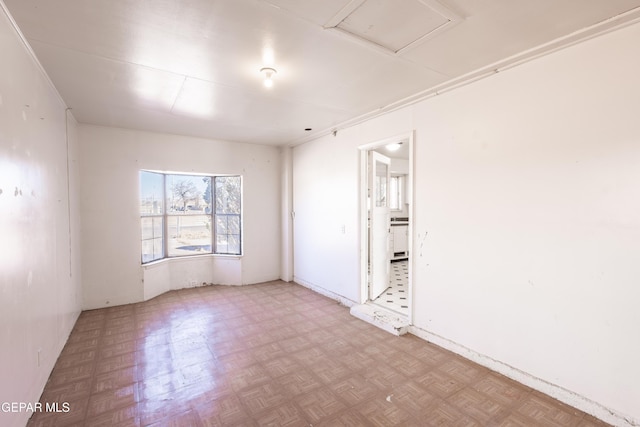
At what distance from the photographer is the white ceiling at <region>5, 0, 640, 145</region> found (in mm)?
1729

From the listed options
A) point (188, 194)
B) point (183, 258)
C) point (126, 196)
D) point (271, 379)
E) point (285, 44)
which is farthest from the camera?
point (188, 194)

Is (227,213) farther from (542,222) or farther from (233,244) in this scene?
(542,222)

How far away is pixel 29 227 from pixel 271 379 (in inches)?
84.5

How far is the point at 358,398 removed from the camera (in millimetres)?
2230

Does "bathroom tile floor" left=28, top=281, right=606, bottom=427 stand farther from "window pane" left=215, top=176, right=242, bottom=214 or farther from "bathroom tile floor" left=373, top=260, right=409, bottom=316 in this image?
"window pane" left=215, top=176, right=242, bottom=214

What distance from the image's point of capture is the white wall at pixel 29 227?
1.72 metres

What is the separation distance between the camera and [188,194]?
5.28 metres

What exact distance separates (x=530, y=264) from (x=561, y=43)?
164 cm

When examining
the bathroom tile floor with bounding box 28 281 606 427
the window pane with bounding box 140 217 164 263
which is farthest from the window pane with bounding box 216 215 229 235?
the bathroom tile floor with bounding box 28 281 606 427

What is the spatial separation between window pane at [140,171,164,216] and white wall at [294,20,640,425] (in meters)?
3.97

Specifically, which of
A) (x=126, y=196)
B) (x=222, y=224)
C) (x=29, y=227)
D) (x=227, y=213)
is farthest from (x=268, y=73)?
(x=222, y=224)

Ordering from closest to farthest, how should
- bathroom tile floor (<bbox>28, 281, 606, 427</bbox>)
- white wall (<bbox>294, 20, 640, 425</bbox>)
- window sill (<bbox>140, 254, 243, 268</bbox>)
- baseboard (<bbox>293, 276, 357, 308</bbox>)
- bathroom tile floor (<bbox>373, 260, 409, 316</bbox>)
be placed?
white wall (<bbox>294, 20, 640, 425</bbox>)
bathroom tile floor (<bbox>28, 281, 606, 427</bbox>)
bathroom tile floor (<bbox>373, 260, 409, 316</bbox>)
baseboard (<bbox>293, 276, 357, 308</bbox>)
window sill (<bbox>140, 254, 243, 268</bbox>)

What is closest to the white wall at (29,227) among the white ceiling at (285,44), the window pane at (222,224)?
the white ceiling at (285,44)

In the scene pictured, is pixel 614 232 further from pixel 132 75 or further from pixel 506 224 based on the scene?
pixel 132 75
